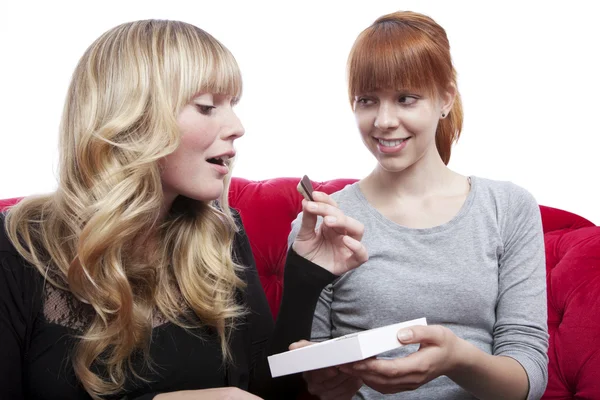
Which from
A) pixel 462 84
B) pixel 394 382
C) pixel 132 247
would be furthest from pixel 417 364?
pixel 462 84

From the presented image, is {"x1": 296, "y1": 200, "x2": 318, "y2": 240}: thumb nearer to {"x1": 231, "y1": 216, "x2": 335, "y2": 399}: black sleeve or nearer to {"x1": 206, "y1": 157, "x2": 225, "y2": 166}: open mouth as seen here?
{"x1": 231, "y1": 216, "x2": 335, "y2": 399}: black sleeve

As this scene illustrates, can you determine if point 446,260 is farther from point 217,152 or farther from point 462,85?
point 462,85

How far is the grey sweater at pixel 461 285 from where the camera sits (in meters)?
1.34

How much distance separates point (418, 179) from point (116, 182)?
0.63 m

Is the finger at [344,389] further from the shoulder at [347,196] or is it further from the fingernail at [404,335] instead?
the shoulder at [347,196]

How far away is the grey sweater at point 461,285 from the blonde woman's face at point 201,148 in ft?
1.21

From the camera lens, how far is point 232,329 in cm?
135

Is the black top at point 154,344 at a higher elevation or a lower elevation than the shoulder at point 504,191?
lower

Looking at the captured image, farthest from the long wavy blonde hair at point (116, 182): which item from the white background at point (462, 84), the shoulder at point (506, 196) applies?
the white background at point (462, 84)

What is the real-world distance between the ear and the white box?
20.8 inches

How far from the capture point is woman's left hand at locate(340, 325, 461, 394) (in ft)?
3.65

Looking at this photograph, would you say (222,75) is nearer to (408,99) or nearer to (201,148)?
(201,148)

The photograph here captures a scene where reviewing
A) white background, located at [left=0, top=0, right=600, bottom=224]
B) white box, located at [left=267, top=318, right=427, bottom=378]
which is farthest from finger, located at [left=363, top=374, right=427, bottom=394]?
white background, located at [left=0, top=0, right=600, bottom=224]

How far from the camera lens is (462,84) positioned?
7.32 ft
